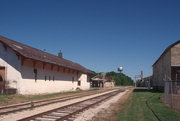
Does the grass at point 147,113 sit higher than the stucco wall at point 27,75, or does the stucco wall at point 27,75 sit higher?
the stucco wall at point 27,75

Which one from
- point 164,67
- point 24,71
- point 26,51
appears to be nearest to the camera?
point 24,71

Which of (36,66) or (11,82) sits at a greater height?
(36,66)

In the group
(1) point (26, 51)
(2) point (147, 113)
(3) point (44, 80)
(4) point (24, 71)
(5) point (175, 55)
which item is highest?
(1) point (26, 51)

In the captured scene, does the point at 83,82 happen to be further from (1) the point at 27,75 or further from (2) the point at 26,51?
(1) the point at 27,75

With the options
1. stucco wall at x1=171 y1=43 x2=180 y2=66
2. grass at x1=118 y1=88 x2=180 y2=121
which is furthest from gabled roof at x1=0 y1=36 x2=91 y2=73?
stucco wall at x1=171 y1=43 x2=180 y2=66

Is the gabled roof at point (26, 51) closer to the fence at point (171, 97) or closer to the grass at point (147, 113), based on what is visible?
the grass at point (147, 113)

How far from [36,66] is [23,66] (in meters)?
3.20

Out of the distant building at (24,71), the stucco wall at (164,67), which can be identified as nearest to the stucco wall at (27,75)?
the distant building at (24,71)

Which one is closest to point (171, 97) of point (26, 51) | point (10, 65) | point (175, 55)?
point (10, 65)

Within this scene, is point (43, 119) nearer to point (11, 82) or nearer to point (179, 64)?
point (11, 82)

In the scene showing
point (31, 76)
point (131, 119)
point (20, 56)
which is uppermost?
point (20, 56)

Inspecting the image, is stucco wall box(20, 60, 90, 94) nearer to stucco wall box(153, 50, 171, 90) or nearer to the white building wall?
the white building wall

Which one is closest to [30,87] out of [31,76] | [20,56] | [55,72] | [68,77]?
[31,76]

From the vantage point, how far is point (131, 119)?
37.0ft
